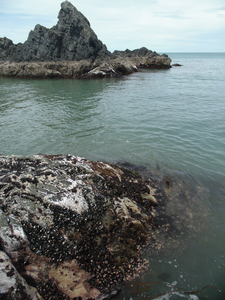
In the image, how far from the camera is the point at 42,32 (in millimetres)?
51219

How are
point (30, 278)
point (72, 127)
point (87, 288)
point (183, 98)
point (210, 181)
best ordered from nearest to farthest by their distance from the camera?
point (30, 278) → point (87, 288) → point (210, 181) → point (72, 127) → point (183, 98)

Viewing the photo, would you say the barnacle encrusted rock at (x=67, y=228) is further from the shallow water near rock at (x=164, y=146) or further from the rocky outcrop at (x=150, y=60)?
the rocky outcrop at (x=150, y=60)

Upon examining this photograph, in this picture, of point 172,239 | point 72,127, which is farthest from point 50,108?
point 172,239

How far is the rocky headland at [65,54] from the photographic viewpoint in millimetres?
46875

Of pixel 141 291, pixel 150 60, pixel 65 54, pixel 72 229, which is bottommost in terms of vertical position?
pixel 141 291

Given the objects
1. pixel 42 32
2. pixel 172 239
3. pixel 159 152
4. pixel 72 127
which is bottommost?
pixel 172 239

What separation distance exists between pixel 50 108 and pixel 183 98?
17335mm

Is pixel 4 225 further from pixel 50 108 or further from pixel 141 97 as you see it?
pixel 141 97

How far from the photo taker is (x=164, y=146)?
12172 mm

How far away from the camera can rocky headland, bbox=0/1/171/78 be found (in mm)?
46875

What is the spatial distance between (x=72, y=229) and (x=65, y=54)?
55972 mm

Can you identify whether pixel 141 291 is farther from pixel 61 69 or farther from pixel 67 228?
pixel 61 69

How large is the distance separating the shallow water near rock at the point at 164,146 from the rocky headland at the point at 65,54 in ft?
82.6

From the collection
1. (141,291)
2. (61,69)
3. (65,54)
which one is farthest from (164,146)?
(65,54)
